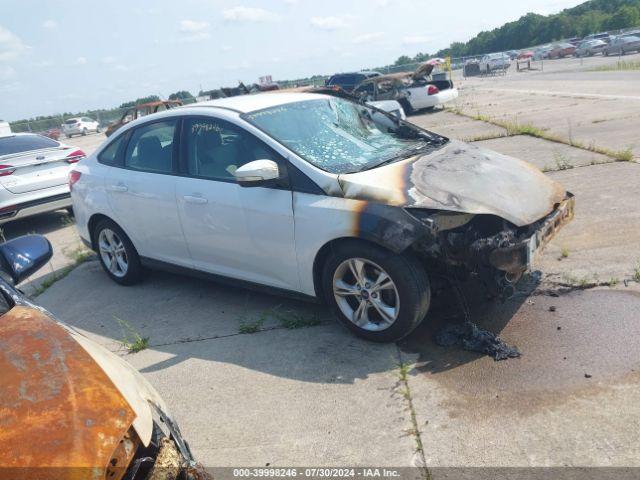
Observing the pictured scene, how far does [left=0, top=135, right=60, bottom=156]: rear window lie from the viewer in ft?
29.1

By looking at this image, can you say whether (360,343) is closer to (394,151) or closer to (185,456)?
(394,151)

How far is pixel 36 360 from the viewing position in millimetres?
2230

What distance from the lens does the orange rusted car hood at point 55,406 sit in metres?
1.80

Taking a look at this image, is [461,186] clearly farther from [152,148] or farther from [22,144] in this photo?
[22,144]

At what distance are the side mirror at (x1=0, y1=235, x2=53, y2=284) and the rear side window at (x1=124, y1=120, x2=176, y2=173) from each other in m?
1.82

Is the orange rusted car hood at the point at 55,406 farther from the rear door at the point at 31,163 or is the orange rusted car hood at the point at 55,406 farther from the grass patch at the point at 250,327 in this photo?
the rear door at the point at 31,163

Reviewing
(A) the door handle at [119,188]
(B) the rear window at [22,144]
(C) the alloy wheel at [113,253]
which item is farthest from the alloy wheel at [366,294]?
(B) the rear window at [22,144]

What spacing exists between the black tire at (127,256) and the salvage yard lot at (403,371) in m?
0.11

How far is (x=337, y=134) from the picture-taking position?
4.70m

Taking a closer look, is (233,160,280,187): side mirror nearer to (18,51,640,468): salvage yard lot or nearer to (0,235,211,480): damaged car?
(18,51,640,468): salvage yard lot

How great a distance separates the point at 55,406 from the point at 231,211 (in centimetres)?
265

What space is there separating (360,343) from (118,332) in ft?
7.21

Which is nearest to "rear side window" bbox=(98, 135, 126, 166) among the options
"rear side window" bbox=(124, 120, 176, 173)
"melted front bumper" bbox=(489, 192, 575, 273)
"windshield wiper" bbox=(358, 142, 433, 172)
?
"rear side window" bbox=(124, 120, 176, 173)

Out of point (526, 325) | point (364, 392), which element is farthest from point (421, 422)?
point (526, 325)
